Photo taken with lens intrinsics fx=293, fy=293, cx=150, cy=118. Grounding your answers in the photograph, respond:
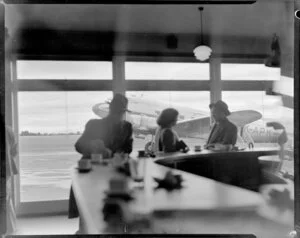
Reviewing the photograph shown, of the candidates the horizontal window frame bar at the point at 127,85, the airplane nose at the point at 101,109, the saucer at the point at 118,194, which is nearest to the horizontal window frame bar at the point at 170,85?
the horizontal window frame bar at the point at 127,85

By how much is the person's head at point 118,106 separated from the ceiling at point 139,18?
23 centimetres

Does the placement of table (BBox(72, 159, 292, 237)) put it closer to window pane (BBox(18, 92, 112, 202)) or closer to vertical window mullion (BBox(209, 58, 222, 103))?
window pane (BBox(18, 92, 112, 202))

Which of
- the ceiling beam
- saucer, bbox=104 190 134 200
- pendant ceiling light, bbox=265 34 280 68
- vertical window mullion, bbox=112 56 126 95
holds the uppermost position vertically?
the ceiling beam

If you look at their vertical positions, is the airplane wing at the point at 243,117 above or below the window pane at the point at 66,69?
below

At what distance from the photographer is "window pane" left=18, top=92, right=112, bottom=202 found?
1001 millimetres

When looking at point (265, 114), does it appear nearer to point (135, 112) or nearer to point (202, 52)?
point (202, 52)

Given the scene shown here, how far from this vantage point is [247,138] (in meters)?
1.04

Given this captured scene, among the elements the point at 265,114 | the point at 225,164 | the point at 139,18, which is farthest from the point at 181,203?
the point at 139,18

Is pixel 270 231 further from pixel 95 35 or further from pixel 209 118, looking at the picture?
pixel 95 35

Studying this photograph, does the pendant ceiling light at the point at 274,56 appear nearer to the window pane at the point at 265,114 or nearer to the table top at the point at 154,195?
the window pane at the point at 265,114

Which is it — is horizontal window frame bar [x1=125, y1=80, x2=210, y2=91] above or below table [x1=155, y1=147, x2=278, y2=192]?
above

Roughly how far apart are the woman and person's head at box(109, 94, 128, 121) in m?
0.13

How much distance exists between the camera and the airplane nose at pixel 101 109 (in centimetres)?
102

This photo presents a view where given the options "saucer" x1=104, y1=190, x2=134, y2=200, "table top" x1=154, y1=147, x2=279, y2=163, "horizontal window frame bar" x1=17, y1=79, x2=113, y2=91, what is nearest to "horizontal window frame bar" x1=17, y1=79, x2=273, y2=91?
"horizontal window frame bar" x1=17, y1=79, x2=113, y2=91
